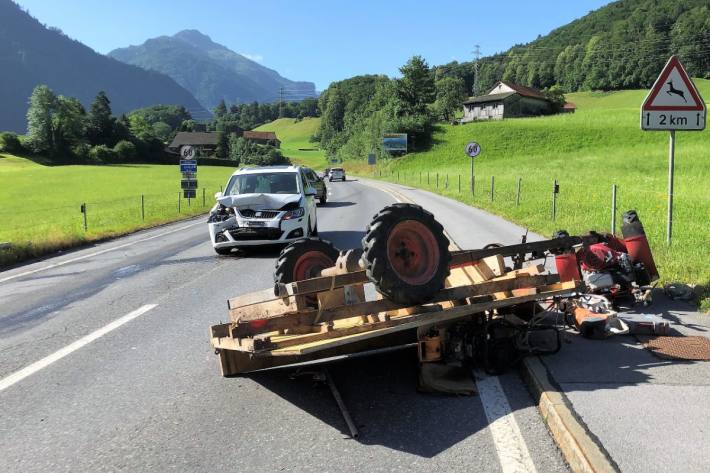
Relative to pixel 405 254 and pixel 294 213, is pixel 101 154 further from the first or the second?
pixel 405 254

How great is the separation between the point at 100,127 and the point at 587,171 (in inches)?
3990

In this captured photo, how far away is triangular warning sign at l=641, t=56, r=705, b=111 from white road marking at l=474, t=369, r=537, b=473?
588cm

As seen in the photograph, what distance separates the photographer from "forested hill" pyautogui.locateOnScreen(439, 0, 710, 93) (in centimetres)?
12574

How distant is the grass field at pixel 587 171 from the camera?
12.5 metres

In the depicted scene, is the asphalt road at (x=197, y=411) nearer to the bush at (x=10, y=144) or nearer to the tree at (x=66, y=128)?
the bush at (x=10, y=144)

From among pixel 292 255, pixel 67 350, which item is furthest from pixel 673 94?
pixel 67 350

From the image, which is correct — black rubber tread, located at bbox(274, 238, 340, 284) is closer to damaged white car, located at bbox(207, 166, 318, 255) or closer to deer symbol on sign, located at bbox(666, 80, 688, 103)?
damaged white car, located at bbox(207, 166, 318, 255)

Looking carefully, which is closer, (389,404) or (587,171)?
(389,404)

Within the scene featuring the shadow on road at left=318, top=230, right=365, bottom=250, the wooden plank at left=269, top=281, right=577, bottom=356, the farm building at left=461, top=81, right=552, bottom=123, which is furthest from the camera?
the farm building at left=461, top=81, right=552, bottom=123

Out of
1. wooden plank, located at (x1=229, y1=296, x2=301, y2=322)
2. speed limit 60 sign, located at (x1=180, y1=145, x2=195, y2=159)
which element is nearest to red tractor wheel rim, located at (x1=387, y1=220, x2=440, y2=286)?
wooden plank, located at (x1=229, y1=296, x2=301, y2=322)

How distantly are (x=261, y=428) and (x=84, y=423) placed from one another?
4.22 ft

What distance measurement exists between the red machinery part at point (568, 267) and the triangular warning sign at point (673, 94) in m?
3.57

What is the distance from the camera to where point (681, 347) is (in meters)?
4.91

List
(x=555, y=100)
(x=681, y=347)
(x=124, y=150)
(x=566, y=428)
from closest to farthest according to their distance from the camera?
(x=566, y=428)
(x=681, y=347)
(x=124, y=150)
(x=555, y=100)
